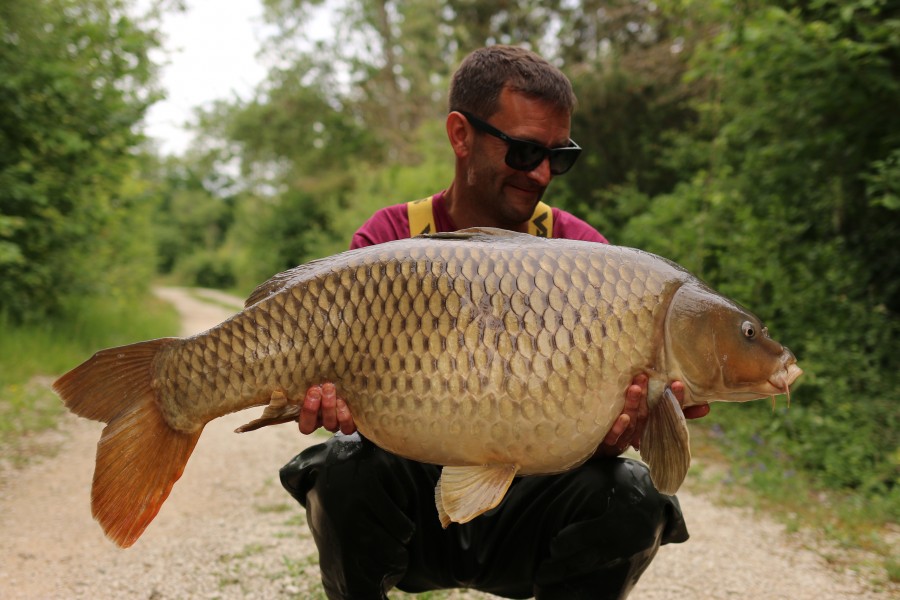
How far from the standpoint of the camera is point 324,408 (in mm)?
1312

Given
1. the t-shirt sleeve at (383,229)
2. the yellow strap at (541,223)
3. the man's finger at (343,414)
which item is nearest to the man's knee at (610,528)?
the man's finger at (343,414)

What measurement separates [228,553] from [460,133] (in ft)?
5.36

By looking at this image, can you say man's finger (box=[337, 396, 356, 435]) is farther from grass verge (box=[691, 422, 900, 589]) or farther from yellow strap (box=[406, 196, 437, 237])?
grass verge (box=[691, 422, 900, 589])

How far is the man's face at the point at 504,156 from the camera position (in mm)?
1709

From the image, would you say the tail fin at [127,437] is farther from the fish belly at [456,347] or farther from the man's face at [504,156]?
the man's face at [504,156]

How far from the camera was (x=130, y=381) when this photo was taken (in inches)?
52.1

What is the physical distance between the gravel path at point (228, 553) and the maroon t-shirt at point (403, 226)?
1053mm

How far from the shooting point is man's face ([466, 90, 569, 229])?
5.61 ft

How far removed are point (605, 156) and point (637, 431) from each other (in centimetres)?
602

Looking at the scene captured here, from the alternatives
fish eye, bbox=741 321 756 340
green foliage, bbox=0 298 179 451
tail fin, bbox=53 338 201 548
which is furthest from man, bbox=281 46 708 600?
green foliage, bbox=0 298 179 451

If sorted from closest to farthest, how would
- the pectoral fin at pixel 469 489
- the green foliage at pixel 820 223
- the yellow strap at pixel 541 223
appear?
the pectoral fin at pixel 469 489 → the yellow strap at pixel 541 223 → the green foliage at pixel 820 223

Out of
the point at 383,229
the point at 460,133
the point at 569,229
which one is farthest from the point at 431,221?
the point at 569,229

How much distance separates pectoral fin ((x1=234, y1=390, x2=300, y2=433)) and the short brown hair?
33.4 inches

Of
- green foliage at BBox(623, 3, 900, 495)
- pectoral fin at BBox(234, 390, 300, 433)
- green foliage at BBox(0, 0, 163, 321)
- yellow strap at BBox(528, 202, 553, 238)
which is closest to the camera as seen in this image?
pectoral fin at BBox(234, 390, 300, 433)
